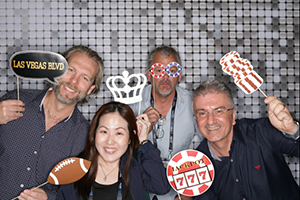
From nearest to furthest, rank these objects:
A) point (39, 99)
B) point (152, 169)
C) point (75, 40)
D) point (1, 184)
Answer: point (152, 169), point (1, 184), point (39, 99), point (75, 40)

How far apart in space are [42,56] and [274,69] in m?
1.82

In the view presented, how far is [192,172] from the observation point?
1.84 metres

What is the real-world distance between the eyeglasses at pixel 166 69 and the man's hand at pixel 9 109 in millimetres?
931

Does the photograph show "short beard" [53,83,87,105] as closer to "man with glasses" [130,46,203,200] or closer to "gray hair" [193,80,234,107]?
"man with glasses" [130,46,203,200]

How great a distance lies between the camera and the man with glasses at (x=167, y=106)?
1.97 meters

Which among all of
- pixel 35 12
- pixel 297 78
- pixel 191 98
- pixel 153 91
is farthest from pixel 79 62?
pixel 297 78

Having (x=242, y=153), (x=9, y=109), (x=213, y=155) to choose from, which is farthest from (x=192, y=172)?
(x=9, y=109)

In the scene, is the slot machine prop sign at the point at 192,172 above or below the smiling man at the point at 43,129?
below

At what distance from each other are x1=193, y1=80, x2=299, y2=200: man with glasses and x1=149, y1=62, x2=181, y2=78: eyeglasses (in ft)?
0.69

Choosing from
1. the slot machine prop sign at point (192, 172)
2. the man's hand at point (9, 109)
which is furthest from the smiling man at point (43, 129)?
the slot machine prop sign at point (192, 172)

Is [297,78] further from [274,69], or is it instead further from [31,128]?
[31,128]

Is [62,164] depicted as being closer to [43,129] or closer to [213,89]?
[43,129]

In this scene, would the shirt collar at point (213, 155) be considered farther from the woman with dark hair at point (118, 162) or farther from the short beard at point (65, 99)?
the short beard at point (65, 99)

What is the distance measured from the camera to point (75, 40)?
7.46 ft
